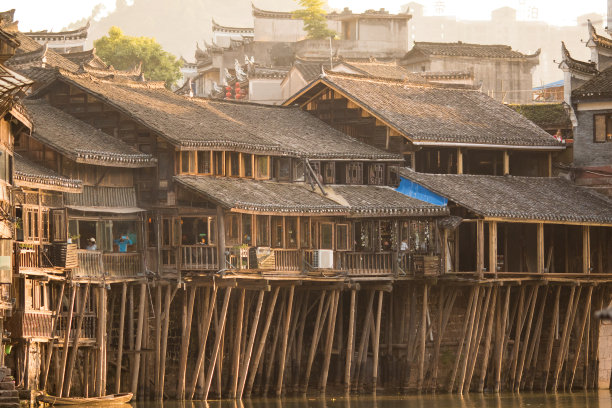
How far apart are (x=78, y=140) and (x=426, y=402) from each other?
591 inches

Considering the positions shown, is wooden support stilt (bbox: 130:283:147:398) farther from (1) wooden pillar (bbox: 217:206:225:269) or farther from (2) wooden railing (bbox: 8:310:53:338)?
(2) wooden railing (bbox: 8:310:53:338)

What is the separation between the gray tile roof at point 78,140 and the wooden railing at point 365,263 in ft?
25.9

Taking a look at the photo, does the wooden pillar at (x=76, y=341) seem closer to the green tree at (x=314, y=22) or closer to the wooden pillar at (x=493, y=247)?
the wooden pillar at (x=493, y=247)

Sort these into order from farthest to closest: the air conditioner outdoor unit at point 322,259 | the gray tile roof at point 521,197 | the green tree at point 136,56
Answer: the green tree at point 136,56 → the gray tile roof at point 521,197 → the air conditioner outdoor unit at point 322,259

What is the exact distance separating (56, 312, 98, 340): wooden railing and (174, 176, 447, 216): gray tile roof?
554 centimetres

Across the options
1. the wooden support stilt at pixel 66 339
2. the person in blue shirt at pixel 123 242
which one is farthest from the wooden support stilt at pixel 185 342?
the wooden support stilt at pixel 66 339

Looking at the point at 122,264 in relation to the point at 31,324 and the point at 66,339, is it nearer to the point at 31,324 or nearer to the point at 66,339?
the point at 66,339

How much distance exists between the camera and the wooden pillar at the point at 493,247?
60.6 meters

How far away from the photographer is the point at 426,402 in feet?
188

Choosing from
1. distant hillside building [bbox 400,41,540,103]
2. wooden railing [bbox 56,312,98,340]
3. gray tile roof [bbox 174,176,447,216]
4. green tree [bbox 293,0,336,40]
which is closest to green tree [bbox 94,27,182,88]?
green tree [bbox 293,0,336,40]

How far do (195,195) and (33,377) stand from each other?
909 cm

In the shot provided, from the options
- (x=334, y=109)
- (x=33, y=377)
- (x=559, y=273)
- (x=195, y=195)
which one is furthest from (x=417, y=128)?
(x=33, y=377)

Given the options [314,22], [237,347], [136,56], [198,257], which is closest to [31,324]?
[198,257]

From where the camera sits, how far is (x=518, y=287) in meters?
63.7
